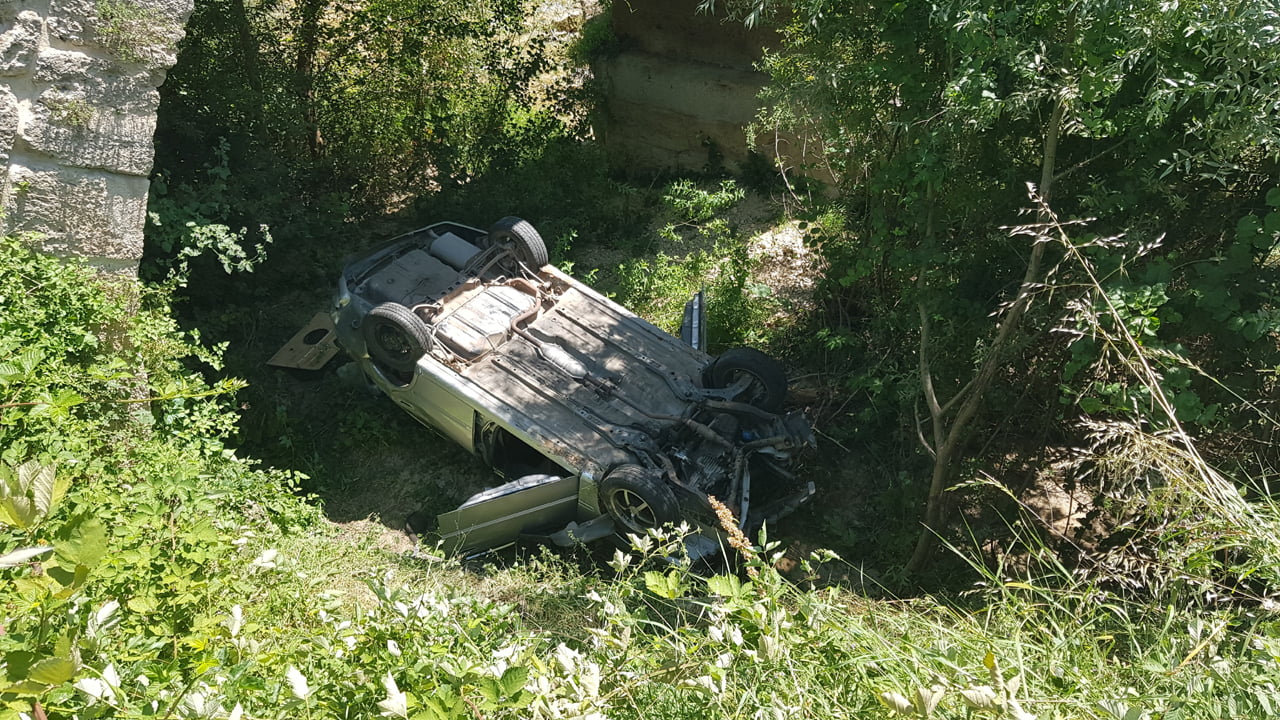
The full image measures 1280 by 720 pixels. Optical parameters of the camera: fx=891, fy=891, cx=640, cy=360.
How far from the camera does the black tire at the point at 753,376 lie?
695cm

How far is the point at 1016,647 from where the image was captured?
2.60 m

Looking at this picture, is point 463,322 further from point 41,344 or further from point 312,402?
point 41,344

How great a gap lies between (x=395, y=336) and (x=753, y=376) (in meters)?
2.81

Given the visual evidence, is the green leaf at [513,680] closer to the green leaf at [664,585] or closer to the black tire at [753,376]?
the green leaf at [664,585]

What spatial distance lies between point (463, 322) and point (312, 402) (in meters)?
1.80

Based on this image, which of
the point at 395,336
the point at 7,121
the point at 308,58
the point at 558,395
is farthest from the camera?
the point at 308,58

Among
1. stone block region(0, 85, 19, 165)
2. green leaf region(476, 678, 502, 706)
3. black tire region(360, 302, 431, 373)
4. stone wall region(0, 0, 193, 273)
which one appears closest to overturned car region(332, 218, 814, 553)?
black tire region(360, 302, 431, 373)

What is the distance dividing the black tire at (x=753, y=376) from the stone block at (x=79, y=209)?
14.2 ft

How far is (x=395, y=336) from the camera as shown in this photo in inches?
273

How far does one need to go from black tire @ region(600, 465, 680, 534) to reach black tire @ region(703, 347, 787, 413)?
4.26ft

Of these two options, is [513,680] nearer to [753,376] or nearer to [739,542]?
[739,542]

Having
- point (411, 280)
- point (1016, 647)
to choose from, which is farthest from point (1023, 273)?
point (411, 280)

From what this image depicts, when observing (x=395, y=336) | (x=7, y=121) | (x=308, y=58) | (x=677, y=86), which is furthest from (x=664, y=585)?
(x=677, y=86)

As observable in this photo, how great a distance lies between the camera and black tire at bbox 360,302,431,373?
665 centimetres
